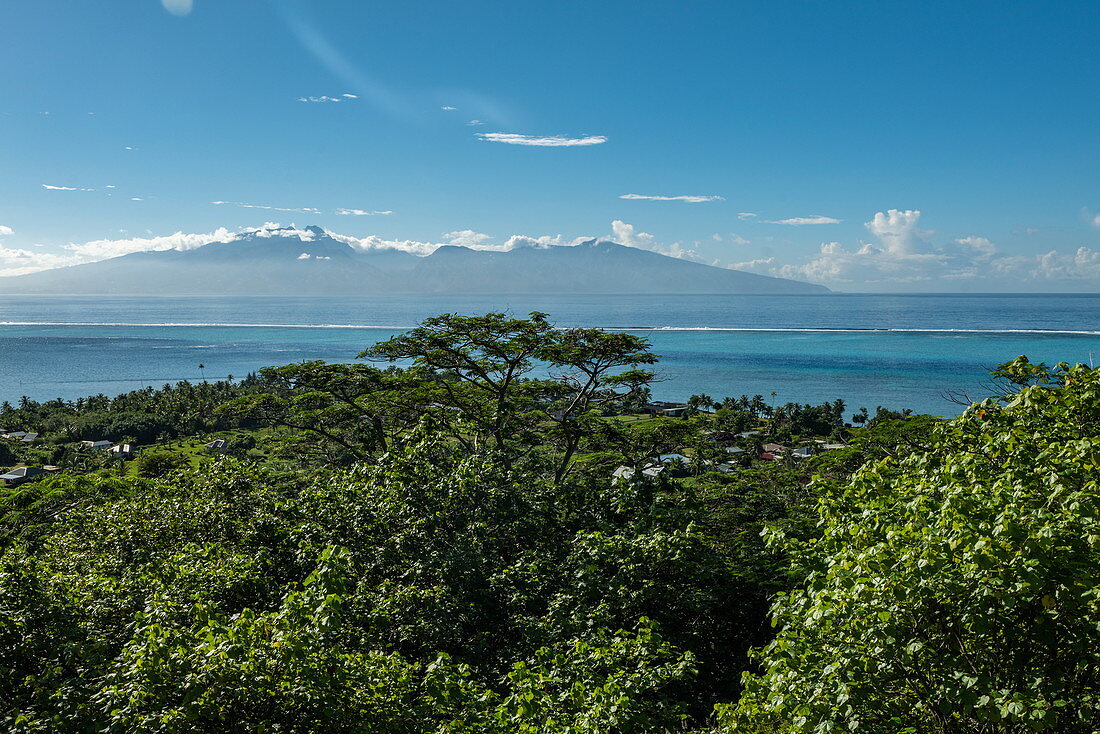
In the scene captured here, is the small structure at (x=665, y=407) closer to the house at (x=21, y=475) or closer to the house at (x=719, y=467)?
the house at (x=719, y=467)

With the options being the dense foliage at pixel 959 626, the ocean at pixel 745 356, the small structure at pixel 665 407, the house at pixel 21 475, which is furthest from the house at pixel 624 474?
the small structure at pixel 665 407

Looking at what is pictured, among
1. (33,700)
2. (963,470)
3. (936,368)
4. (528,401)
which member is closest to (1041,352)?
(936,368)

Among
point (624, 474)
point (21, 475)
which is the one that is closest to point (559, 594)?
point (624, 474)

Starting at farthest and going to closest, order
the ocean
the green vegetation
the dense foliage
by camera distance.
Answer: the ocean
the green vegetation
the dense foliage

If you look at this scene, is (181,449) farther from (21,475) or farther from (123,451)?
(21,475)

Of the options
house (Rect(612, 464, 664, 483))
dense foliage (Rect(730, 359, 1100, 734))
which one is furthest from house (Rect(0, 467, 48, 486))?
dense foliage (Rect(730, 359, 1100, 734))

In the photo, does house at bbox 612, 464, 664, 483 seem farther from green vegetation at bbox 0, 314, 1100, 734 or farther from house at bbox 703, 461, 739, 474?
house at bbox 703, 461, 739, 474
